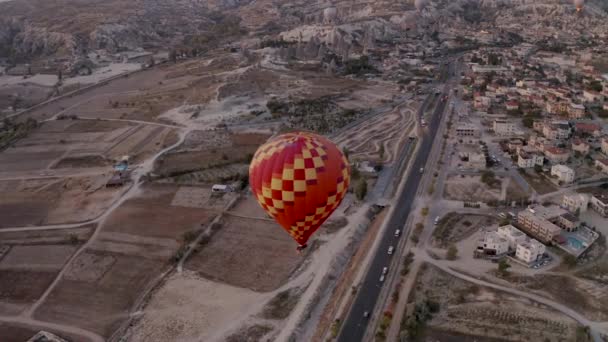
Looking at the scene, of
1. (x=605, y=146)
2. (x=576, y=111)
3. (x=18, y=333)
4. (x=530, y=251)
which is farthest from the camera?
(x=576, y=111)

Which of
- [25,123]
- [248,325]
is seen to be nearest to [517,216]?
[248,325]

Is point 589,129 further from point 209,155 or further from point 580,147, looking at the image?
point 209,155

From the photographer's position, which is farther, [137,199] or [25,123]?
[25,123]

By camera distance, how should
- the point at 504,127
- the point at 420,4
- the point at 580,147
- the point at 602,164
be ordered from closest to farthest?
the point at 602,164 → the point at 580,147 → the point at 504,127 → the point at 420,4

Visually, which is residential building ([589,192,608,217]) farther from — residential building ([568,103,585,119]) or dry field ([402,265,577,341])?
residential building ([568,103,585,119])

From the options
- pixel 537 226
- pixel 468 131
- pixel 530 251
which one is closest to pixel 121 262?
pixel 530 251

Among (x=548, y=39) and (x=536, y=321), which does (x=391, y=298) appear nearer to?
(x=536, y=321)
